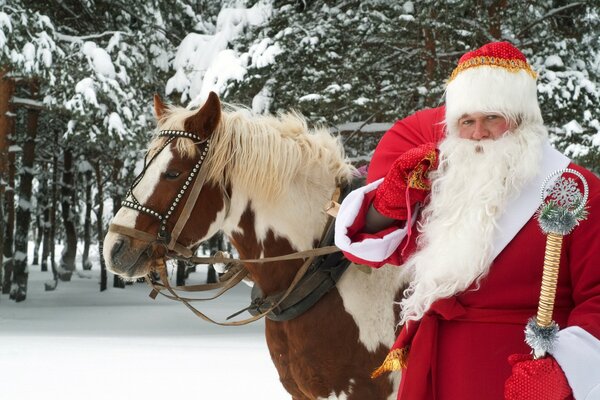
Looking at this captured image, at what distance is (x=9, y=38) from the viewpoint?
1062 cm

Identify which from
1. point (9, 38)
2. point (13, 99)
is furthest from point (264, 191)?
point (13, 99)

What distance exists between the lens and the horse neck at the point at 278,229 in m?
3.52

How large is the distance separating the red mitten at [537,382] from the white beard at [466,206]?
1.09 ft

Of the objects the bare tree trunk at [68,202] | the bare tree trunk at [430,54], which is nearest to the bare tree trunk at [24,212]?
the bare tree trunk at [68,202]

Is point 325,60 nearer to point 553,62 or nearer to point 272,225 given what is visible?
point 553,62

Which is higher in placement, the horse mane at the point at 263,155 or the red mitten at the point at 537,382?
the horse mane at the point at 263,155

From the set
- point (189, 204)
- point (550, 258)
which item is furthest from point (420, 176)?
point (189, 204)

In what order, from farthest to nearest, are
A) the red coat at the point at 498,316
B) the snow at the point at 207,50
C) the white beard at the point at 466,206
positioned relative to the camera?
1. the snow at the point at 207,50
2. the white beard at the point at 466,206
3. the red coat at the point at 498,316

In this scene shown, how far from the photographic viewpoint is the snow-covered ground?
24.8ft

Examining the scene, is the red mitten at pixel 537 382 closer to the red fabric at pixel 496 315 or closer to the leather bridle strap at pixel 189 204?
the red fabric at pixel 496 315

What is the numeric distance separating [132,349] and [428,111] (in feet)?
27.3

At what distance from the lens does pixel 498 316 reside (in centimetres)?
218

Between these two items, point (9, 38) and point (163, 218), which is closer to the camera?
point (163, 218)

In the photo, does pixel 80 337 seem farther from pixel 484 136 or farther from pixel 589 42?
pixel 484 136
